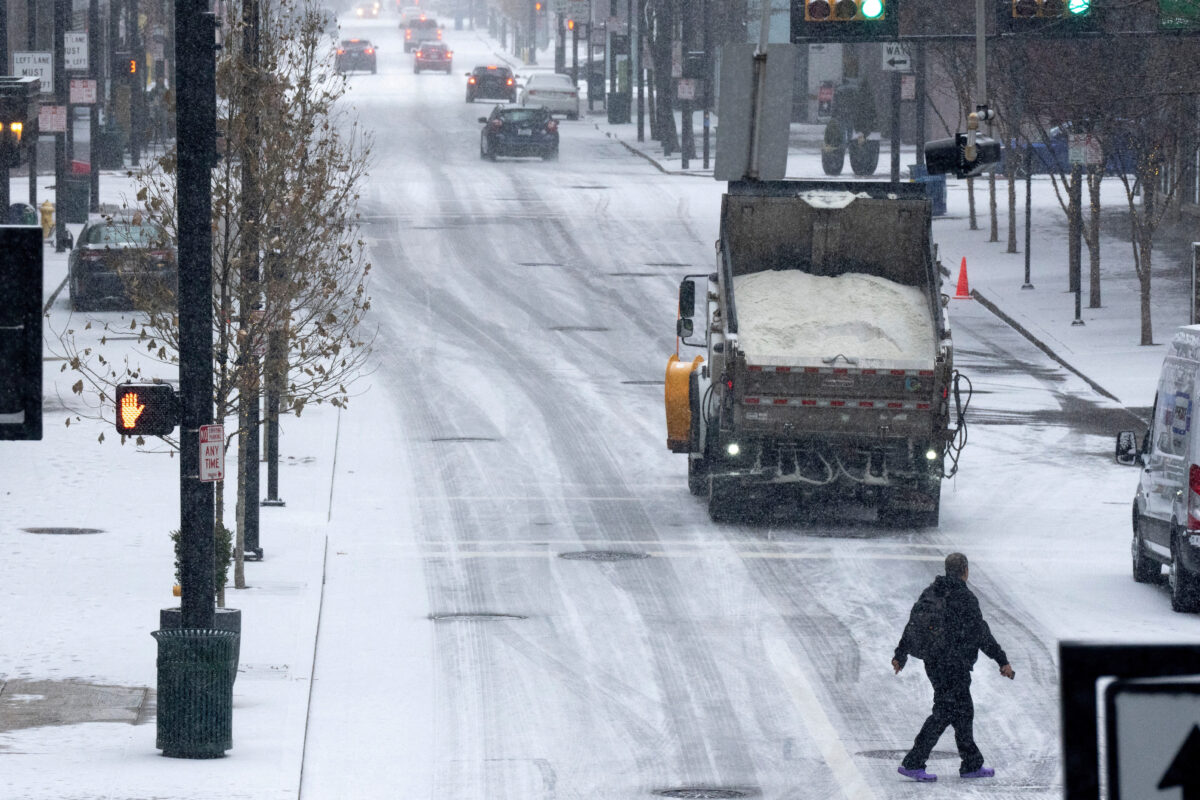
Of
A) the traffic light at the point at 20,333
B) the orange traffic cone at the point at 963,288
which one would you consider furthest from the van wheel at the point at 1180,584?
the orange traffic cone at the point at 963,288

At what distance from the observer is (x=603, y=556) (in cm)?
1939

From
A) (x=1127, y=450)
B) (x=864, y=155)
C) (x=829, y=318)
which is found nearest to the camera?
(x=1127, y=450)

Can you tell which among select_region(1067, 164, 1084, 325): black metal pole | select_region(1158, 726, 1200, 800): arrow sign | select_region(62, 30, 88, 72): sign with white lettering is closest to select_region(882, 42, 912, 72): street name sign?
select_region(1067, 164, 1084, 325): black metal pole

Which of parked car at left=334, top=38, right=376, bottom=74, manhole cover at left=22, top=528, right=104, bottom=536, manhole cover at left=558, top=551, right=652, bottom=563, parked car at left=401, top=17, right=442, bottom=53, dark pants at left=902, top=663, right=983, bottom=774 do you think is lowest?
manhole cover at left=558, top=551, right=652, bottom=563

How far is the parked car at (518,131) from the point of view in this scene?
57.6 metres

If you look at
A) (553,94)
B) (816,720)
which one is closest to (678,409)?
(816,720)

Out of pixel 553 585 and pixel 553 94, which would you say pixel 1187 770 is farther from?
pixel 553 94

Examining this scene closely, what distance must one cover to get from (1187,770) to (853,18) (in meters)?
21.7

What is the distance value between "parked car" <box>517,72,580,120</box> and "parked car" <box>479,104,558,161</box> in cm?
1413

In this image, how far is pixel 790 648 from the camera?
15781mm

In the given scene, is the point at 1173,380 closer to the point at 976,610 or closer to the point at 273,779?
the point at 976,610

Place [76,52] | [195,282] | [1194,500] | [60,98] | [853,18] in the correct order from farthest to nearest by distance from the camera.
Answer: [76,52] → [60,98] → [853,18] → [1194,500] → [195,282]

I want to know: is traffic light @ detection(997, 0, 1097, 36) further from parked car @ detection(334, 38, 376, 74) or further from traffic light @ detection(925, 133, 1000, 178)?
parked car @ detection(334, 38, 376, 74)

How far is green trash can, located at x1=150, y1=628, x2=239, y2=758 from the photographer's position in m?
12.4
